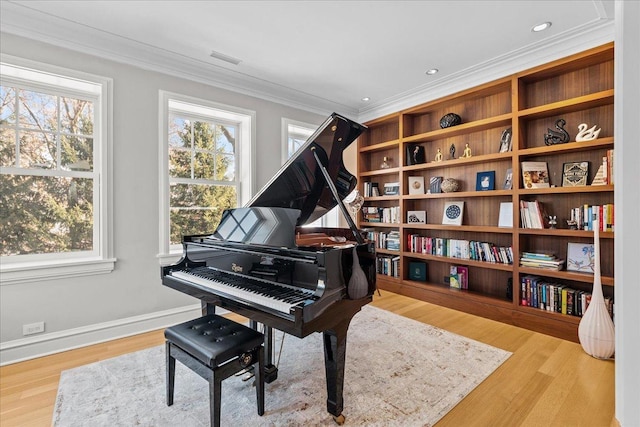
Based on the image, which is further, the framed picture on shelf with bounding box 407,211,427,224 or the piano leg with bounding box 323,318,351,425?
the framed picture on shelf with bounding box 407,211,427,224

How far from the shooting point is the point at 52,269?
2484mm

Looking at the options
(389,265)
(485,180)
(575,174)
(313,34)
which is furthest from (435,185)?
(313,34)

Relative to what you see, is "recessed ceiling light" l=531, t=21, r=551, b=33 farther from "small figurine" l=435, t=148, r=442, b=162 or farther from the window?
the window

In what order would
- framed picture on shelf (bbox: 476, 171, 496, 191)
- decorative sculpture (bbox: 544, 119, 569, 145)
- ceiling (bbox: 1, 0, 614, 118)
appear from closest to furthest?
ceiling (bbox: 1, 0, 614, 118), decorative sculpture (bbox: 544, 119, 569, 145), framed picture on shelf (bbox: 476, 171, 496, 191)

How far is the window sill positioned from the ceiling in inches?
73.2

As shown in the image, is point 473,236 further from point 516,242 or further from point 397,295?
point 397,295

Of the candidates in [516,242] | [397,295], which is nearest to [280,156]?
[397,295]

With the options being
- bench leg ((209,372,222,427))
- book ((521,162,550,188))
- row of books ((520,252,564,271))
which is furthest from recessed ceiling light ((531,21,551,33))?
bench leg ((209,372,222,427))

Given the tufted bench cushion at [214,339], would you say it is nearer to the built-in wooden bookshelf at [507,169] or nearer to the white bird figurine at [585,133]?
the built-in wooden bookshelf at [507,169]

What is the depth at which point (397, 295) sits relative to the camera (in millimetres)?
4141

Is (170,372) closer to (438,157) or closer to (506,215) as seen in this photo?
(506,215)

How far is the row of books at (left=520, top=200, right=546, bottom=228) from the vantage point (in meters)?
2.97

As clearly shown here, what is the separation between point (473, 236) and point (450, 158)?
1.05 metres

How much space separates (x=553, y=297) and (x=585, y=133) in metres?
1.58
